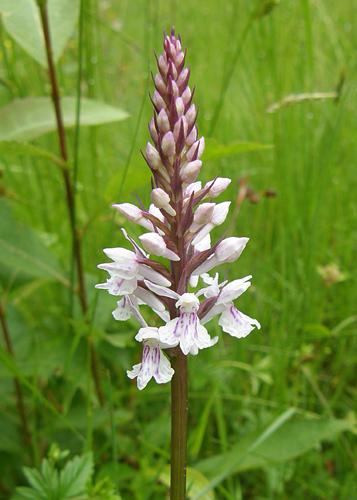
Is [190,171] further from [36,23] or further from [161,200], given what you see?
[36,23]

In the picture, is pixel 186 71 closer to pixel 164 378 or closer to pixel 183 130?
pixel 183 130

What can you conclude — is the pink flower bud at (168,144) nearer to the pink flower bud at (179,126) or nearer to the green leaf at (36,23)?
the pink flower bud at (179,126)

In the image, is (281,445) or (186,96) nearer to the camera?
(186,96)

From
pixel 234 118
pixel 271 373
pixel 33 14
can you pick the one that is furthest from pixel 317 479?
pixel 234 118

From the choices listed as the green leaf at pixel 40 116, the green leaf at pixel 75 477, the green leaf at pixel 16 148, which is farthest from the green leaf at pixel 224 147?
the green leaf at pixel 75 477

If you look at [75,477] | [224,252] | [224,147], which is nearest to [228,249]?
[224,252]

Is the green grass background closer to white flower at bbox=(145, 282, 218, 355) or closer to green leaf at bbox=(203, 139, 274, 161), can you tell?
green leaf at bbox=(203, 139, 274, 161)
